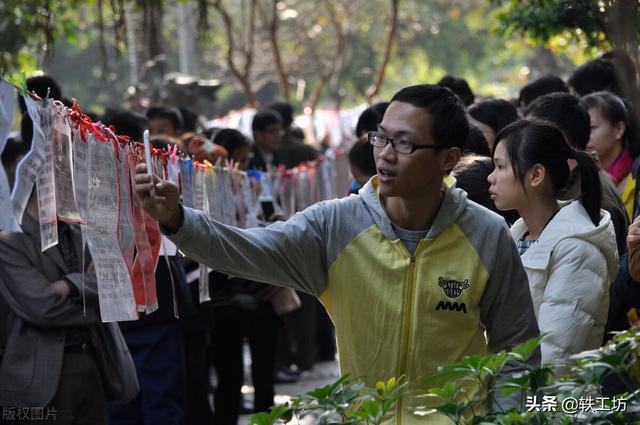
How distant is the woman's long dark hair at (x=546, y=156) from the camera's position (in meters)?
5.07

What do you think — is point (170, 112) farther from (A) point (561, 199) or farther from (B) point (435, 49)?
(B) point (435, 49)

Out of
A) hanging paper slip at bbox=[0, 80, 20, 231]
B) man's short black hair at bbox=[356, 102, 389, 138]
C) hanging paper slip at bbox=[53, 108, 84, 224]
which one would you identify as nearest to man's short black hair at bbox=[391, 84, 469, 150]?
hanging paper slip at bbox=[53, 108, 84, 224]

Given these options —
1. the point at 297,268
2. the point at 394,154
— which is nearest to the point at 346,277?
the point at 297,268

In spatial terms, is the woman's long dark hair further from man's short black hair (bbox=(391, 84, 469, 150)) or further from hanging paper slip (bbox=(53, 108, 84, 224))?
hanging paper slip (bbox=(53, 108, 84, 224))

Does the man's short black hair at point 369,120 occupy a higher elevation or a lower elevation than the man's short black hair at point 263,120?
lower

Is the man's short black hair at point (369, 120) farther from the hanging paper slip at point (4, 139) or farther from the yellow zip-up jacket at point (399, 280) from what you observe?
the yellow zip-up jacket at point (399, 280)

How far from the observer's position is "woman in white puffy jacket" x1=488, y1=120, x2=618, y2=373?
4.74 metres

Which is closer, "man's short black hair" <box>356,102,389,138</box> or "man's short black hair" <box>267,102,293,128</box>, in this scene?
"man's short black hair" <box>356,102,389,138</box>

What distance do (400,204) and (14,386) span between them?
7.32 ft

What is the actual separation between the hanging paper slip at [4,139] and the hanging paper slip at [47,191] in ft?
0.37

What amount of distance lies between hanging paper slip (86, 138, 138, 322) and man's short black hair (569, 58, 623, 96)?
194 inches

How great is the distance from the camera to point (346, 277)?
13.6 feet

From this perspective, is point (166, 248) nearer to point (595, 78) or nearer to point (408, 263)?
point (408, 263)

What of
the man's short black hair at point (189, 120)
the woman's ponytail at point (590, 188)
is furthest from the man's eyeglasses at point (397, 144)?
the man's short black hair at point (189, 120)
